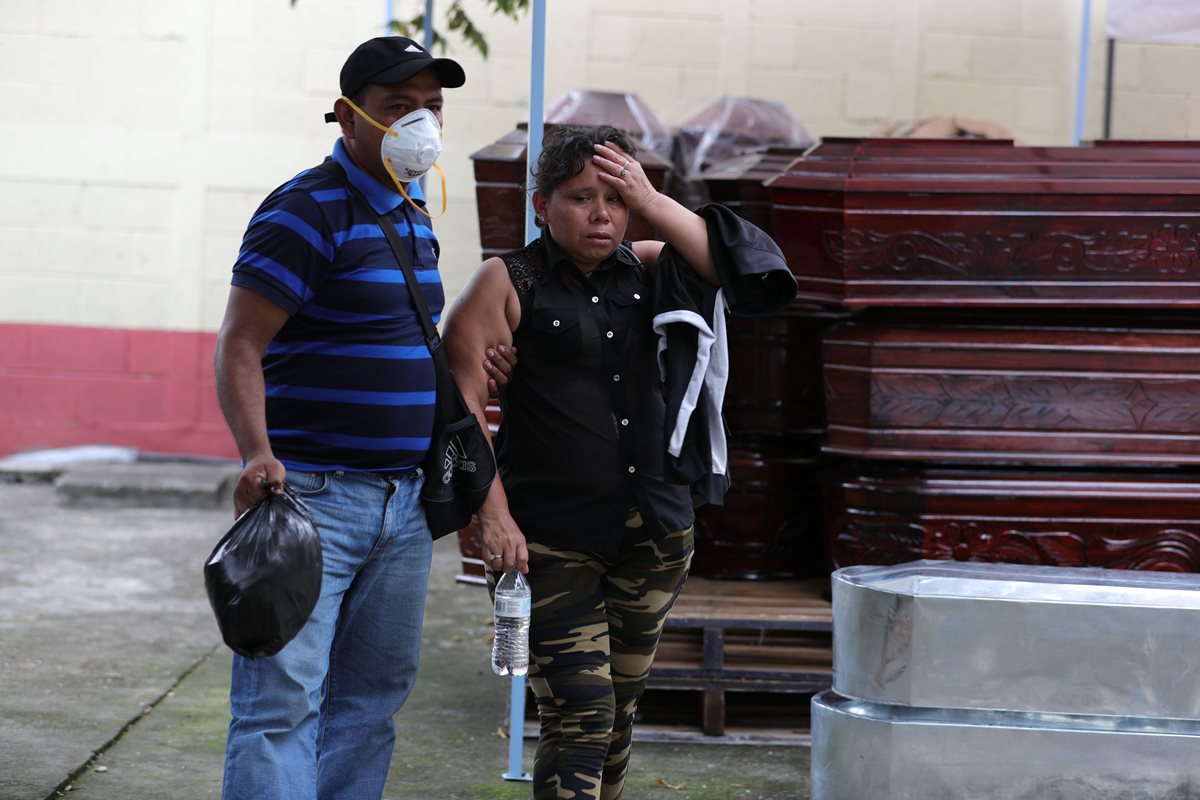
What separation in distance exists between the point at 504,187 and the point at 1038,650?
214cm

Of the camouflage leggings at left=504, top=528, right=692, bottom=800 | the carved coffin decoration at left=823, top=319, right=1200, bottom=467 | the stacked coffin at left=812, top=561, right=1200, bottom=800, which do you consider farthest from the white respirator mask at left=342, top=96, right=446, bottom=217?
the carved coffin decoration at left=823, top=319, right=1200, bottom=467

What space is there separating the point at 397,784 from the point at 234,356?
1.83 metres

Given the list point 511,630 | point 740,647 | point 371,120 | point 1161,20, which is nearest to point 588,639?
point 511,630

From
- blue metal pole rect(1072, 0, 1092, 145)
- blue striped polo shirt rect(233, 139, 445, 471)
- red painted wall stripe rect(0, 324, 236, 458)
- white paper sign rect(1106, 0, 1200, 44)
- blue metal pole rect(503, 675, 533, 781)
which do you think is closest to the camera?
blue striped polo shirt rect(233, 139, 445, 471)

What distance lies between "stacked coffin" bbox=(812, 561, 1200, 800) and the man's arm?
126cm

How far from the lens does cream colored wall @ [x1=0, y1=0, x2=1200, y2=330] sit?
8.33 m

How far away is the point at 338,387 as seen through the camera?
2.62 meters

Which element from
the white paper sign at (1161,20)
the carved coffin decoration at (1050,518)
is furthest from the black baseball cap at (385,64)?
the white paper sign at (1161,20)

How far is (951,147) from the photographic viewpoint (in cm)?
423

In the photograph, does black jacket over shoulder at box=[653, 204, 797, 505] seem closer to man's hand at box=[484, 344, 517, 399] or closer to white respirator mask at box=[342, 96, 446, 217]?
man's hand at box=[484, 344, 517, 399]

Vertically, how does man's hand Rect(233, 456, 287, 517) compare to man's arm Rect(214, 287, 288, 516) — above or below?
below

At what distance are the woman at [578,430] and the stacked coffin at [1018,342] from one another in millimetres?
1353

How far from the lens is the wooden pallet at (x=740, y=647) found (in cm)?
421

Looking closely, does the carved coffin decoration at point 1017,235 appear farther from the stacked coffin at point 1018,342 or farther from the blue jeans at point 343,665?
the blue jeans at point 343,665
